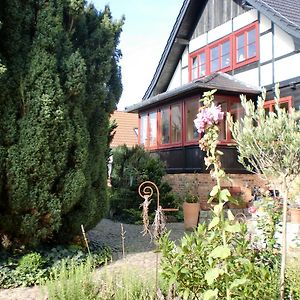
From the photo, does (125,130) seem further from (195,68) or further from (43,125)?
(43,125)

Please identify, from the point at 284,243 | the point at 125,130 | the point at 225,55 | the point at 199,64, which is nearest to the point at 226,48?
the point at 225,55

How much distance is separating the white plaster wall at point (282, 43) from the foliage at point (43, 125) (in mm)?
8096

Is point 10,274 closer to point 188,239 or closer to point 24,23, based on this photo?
point 188,239

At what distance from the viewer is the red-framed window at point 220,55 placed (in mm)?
14977

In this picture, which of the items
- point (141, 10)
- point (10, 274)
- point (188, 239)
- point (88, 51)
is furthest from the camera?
point (141, 10)

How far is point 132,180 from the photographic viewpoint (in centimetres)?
1202

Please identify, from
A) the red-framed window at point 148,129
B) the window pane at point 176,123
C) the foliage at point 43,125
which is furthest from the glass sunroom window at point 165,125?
the foliage at point 43,125

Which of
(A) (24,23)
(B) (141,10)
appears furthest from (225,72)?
(A) (24,23)

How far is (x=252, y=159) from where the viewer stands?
4449 millimetres

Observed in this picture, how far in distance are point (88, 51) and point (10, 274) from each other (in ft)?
11.8

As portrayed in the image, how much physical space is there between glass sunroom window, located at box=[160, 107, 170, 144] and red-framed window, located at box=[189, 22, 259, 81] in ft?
7.83

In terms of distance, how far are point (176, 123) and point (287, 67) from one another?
14.5ft

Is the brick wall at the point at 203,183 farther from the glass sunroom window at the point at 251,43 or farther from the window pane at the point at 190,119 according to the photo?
the glass sunroom window at the point at 251,43

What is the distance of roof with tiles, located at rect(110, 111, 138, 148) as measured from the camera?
26.6 m
